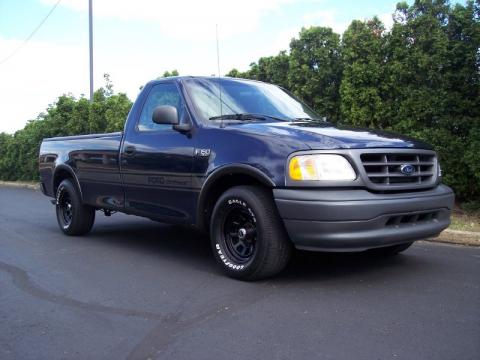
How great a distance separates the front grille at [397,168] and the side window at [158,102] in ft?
6.71

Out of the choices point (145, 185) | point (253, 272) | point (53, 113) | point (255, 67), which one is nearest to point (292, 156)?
point (253, 272)

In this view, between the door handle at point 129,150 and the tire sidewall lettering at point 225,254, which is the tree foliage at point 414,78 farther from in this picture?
the door handle at point 129,150

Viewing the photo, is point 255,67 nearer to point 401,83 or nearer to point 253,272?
point 401,83

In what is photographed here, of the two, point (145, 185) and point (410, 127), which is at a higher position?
point (410, 127)

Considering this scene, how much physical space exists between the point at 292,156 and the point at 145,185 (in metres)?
1.99

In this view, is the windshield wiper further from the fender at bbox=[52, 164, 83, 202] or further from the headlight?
the fender at bbox=[52, 164, 83, 202]

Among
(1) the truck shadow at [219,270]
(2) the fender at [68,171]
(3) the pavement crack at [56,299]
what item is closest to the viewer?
(3) the pavement crack at [56,299]

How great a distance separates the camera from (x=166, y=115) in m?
5.03

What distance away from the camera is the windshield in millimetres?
5250

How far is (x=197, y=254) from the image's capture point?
5.94 meters

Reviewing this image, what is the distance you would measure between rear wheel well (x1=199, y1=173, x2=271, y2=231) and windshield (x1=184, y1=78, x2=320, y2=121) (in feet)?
2.27

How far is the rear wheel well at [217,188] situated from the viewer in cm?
464

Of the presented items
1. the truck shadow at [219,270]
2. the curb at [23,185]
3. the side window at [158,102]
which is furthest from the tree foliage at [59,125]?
the side window at [158,102]

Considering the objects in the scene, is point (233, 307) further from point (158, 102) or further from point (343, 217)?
point (158, 102)
